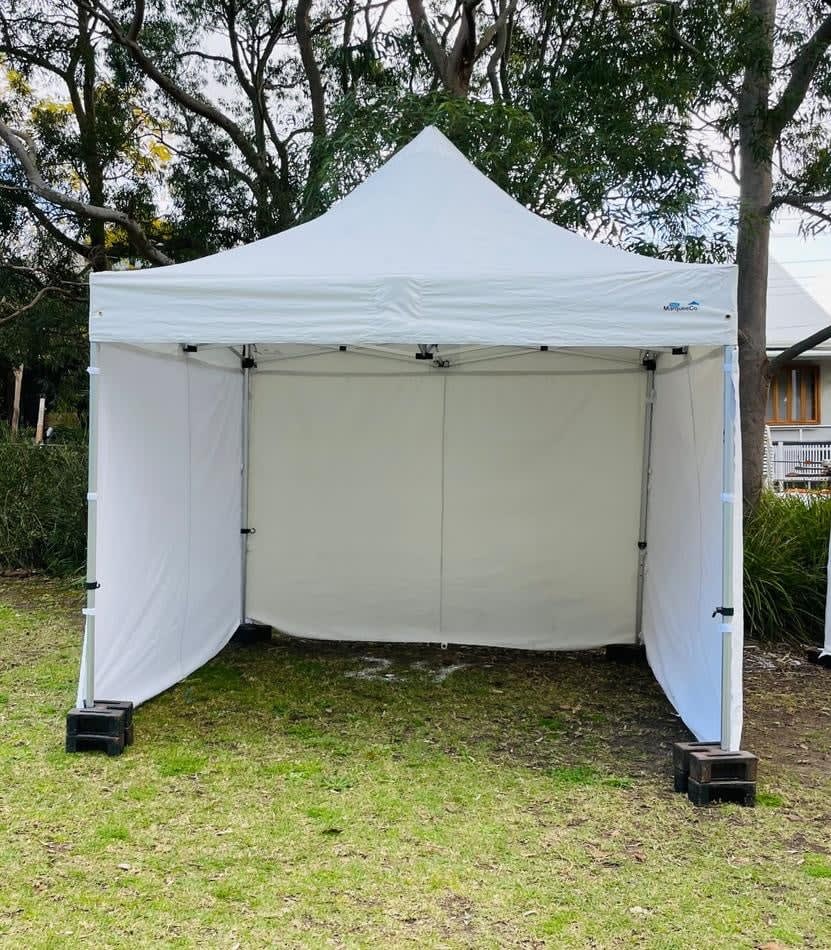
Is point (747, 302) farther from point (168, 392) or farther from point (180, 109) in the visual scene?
point (180, 109)

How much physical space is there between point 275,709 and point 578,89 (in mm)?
5090

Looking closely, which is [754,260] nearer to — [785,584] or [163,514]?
[785,584]

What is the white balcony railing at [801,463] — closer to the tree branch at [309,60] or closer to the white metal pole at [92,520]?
the tree branch at [309,60]

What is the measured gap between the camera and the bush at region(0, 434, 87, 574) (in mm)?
8484

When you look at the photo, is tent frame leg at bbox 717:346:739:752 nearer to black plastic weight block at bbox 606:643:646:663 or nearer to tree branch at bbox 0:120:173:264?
black plastic weight block at bbox 606:643:646:663

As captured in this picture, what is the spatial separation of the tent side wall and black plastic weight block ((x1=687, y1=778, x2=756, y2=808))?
102 inches

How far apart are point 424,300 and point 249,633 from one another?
3197 mm

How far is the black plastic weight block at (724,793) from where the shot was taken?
339cm

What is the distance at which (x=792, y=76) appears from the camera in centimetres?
696

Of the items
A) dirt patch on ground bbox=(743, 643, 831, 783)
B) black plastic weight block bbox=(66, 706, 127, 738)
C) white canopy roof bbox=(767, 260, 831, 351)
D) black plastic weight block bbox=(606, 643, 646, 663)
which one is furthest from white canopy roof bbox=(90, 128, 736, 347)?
white canopy roof bbox=(767, 260, 831, 351)

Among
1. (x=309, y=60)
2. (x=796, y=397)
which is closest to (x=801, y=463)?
(x=796, y=397)

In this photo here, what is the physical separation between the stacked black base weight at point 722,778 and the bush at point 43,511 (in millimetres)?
6475

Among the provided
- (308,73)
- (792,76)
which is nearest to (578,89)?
(792,76)

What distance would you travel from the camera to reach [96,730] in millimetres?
3816
